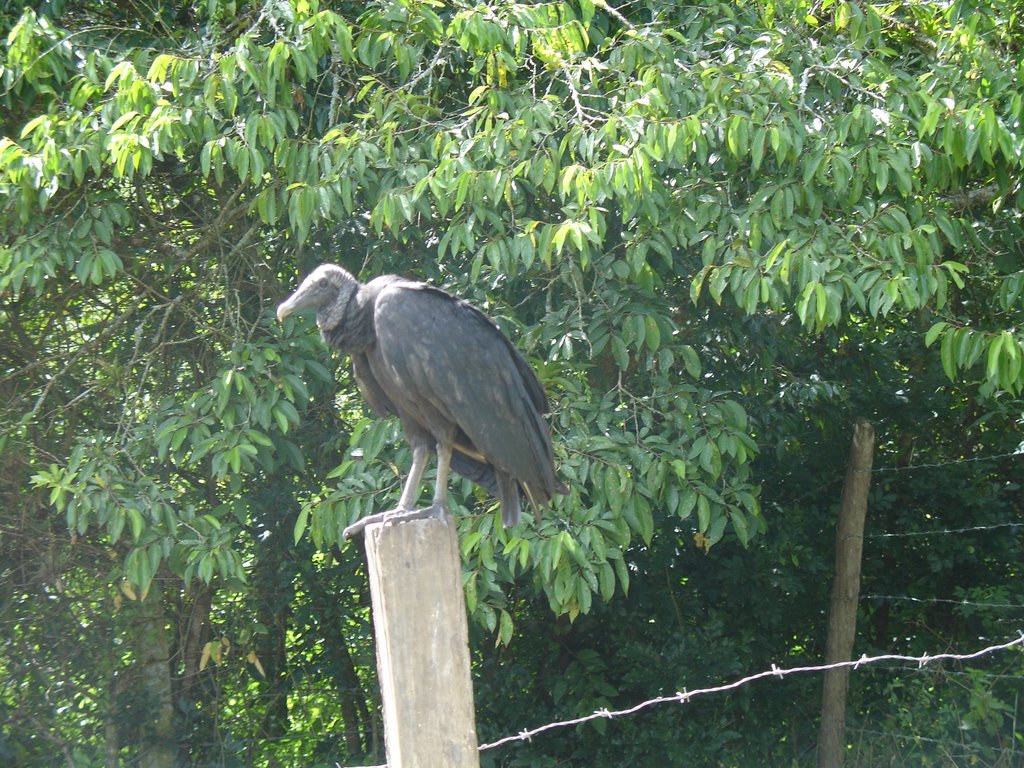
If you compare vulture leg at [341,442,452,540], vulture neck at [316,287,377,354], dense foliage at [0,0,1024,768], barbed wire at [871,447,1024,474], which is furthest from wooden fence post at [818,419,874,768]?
vulture neck at [316,287,377,354]

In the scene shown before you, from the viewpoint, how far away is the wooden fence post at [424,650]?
1773mm

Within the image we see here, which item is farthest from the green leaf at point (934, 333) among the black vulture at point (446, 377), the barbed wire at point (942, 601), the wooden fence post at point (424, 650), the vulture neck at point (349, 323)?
the wooden fence post at point (424, 650)

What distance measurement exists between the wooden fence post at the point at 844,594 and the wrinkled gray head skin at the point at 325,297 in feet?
7.62

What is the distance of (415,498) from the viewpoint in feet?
8.89

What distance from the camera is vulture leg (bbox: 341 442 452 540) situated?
8.11 feet

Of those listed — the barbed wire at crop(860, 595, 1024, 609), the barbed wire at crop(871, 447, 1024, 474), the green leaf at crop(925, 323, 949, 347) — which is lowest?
the barbed wire at crop(860, 595, 1024, 609)

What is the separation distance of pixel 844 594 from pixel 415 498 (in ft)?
7.37

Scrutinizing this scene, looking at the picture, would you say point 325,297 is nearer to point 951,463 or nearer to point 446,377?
point 446,377

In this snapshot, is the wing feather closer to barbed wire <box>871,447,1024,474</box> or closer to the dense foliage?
the dense foliage

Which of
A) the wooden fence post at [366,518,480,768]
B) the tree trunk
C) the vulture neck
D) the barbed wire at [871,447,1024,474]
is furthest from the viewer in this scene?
the barbed wire at [871,447,1024,474]

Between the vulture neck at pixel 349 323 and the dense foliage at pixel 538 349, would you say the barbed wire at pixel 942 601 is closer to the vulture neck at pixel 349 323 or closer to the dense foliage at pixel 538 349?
the dense foliage at pixel 538 349

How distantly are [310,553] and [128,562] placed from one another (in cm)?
130

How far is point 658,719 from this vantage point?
14.8 ft

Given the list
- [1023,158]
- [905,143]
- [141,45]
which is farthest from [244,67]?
[1023,158]
